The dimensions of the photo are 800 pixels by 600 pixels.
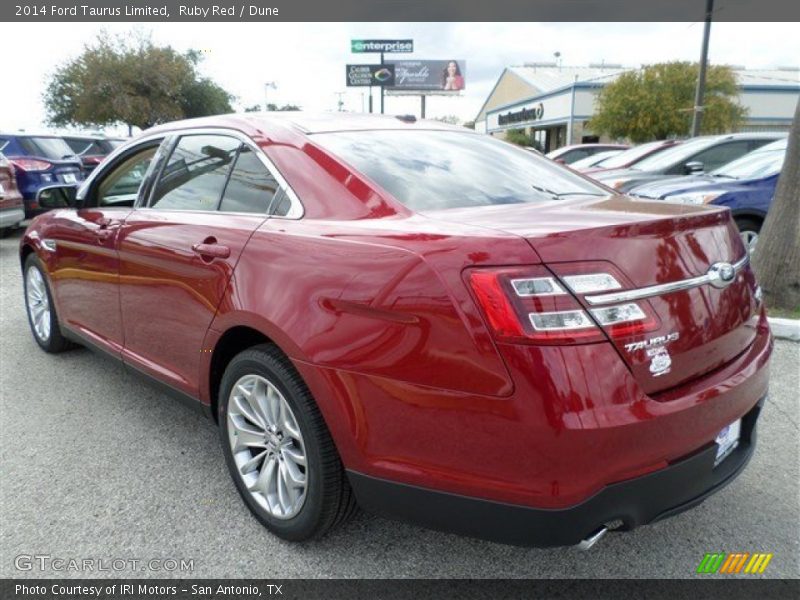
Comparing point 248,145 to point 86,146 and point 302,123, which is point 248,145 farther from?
point 86,146

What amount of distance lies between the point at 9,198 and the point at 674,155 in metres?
9.71

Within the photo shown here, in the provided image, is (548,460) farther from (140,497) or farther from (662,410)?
(140,497)

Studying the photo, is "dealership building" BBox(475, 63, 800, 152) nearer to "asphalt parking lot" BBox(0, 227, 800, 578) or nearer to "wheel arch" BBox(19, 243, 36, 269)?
"wheel arch" BBox(19, 243, 36, 269)

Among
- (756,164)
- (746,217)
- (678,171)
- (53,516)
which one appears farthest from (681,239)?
(678,171)

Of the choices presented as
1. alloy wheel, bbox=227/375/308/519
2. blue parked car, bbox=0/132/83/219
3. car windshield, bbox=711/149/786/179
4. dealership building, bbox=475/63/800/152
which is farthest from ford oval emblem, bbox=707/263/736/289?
dealership building, bbox=475/63/800/152

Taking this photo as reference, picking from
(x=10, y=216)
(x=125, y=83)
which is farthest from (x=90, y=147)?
(x=125, y=83)

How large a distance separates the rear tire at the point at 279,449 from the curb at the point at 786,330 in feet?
13.0

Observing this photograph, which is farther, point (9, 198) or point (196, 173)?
point (9, 198)

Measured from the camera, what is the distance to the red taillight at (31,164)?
9789 mm

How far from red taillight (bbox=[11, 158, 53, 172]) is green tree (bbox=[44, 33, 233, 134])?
2247 centimetres

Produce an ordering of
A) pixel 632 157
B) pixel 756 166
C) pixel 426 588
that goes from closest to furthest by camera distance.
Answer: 1. pixel 426 588
2. pixel 756 166
3. pixel 632 157

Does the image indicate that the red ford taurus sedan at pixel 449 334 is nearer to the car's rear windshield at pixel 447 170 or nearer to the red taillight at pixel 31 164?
the car's rear windshield at pixel 447 170

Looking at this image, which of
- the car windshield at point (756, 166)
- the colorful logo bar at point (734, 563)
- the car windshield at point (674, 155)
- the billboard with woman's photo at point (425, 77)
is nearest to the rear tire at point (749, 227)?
the car windshield at point (756, 166)

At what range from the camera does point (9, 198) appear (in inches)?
347
